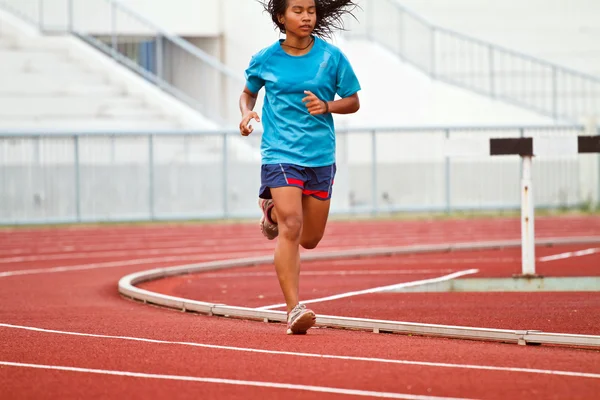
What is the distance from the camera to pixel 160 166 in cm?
2506

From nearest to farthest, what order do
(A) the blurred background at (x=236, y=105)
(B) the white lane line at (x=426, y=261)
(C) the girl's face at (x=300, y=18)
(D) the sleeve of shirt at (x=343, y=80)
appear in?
(C) the girl's face at (x=300, y=18) → (D) the sleeve of shirt at (x=343, y=80) → (B) the white lane line at (x=426, y=261) → (A) the blurred background at (x=236, y=105)

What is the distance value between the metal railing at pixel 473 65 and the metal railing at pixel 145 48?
11.2ft

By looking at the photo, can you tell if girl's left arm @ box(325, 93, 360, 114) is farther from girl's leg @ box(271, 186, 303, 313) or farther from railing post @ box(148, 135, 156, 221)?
railing post @ box(148, 135, 156, 221)

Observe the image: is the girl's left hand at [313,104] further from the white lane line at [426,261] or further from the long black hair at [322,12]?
the white lane line at [426,261]

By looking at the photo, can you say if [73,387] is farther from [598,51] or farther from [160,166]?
[598,51]

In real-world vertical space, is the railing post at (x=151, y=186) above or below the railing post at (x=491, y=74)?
below

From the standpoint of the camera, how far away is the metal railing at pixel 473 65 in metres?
30.8

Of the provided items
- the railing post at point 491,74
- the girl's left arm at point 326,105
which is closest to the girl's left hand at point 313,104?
the girl's left arm at point 326,105

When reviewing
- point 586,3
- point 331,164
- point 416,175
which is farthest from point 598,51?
point 331,164

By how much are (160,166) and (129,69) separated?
606 centimetres

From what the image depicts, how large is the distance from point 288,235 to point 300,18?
4.45 ft

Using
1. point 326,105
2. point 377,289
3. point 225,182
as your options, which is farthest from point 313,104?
point 225,182

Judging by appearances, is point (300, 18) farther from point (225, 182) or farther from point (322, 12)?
point (225, 182)

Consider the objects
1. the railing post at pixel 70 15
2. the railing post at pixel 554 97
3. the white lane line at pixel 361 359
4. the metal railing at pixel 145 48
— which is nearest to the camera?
the white lane line at pixel 361 359
